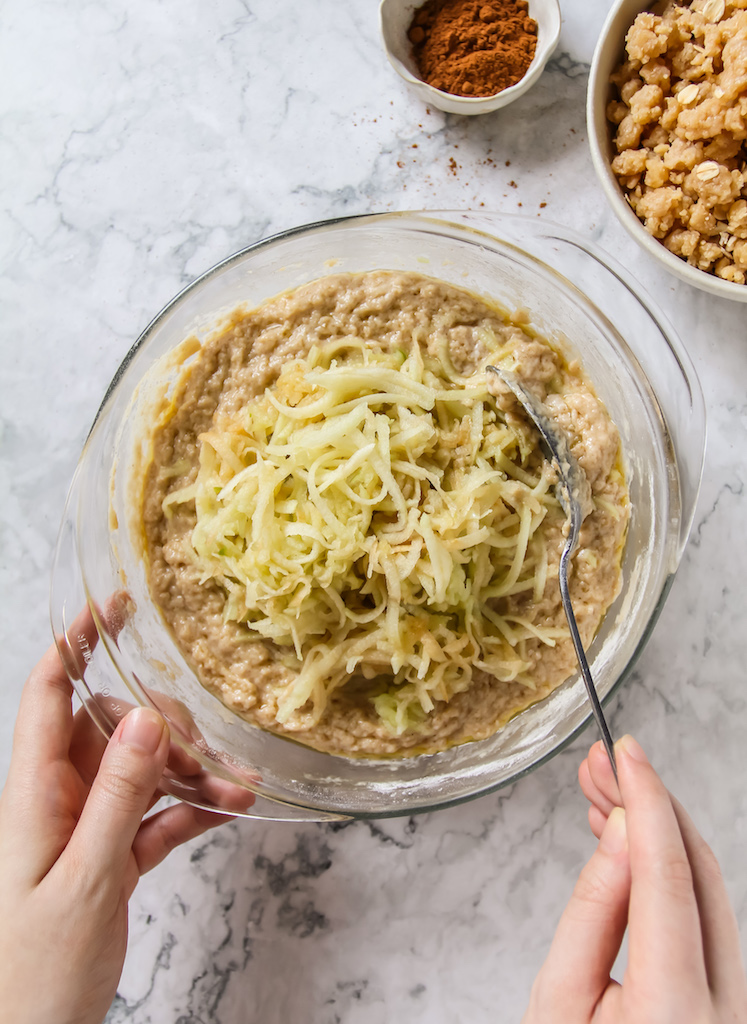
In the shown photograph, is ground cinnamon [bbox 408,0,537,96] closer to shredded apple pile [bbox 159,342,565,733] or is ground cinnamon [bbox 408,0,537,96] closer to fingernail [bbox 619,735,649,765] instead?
shredded apple pile [bbox 159,342,565,733]

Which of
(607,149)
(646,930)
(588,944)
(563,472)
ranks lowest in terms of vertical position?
(588,944)

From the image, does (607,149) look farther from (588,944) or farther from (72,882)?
(72,882)

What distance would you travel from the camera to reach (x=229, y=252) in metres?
Answer: 2.21

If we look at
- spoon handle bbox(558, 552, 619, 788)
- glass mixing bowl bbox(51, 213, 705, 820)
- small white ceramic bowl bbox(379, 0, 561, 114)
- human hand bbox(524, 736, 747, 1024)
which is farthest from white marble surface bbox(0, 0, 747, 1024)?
human hand bbox(524, 736, 747, 1024)

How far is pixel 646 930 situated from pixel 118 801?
3.50 ft

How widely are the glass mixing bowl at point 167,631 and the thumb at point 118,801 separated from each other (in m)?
0.16

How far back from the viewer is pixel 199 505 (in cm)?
175

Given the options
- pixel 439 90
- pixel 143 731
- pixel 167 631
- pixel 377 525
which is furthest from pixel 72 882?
pixel 439 90

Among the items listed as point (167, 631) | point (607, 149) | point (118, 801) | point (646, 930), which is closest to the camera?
point (646, 930)

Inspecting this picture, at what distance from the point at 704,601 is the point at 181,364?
1606 millimetres

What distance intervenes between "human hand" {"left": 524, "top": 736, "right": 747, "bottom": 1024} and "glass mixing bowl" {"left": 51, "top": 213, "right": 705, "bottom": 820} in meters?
0.34

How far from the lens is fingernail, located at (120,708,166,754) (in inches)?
64.7

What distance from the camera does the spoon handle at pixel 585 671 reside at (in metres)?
1.57

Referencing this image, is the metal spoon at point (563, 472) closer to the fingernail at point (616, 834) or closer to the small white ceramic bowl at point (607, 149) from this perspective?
the fingernail at point (616, 834)
